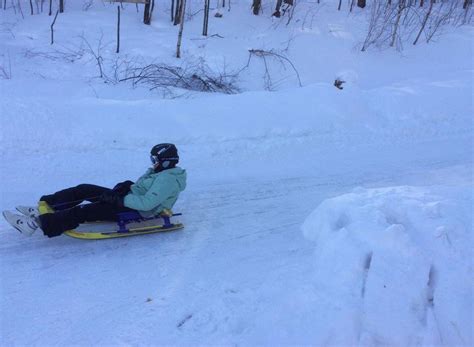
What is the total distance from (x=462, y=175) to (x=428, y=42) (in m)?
7.62

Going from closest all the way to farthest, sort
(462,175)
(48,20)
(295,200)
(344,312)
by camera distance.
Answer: (344,312), (295,200), (462,175), (48,20)

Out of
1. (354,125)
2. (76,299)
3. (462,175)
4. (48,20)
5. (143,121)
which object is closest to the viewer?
(76,299)

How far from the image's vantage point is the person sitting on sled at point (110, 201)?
374cm

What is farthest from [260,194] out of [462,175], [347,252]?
[462,175]

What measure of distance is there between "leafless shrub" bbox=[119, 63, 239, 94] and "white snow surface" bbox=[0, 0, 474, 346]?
40cm

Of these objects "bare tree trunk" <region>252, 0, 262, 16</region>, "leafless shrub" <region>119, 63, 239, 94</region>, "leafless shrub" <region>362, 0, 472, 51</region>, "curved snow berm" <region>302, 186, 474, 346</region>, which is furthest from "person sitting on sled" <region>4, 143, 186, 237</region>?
"bare tree trunk" <region>252, 0, 262, 16</region>

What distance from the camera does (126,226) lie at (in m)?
4.18

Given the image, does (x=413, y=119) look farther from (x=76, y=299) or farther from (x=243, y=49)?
(x=76, y=299)

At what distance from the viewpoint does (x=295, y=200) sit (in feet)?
16.8

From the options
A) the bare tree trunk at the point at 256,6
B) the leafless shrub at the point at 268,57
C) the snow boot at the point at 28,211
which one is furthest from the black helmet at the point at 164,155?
the bare tree trunk at the point at 256,6

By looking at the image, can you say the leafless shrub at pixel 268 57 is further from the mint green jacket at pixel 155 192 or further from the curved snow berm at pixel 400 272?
the curved snow berm at pixel 400 272

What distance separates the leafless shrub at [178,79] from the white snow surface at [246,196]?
40 cm

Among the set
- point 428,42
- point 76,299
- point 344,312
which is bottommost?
point 76,299

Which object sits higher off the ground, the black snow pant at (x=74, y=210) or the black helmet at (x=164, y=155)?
the black helmet at (x=164, y=155)
